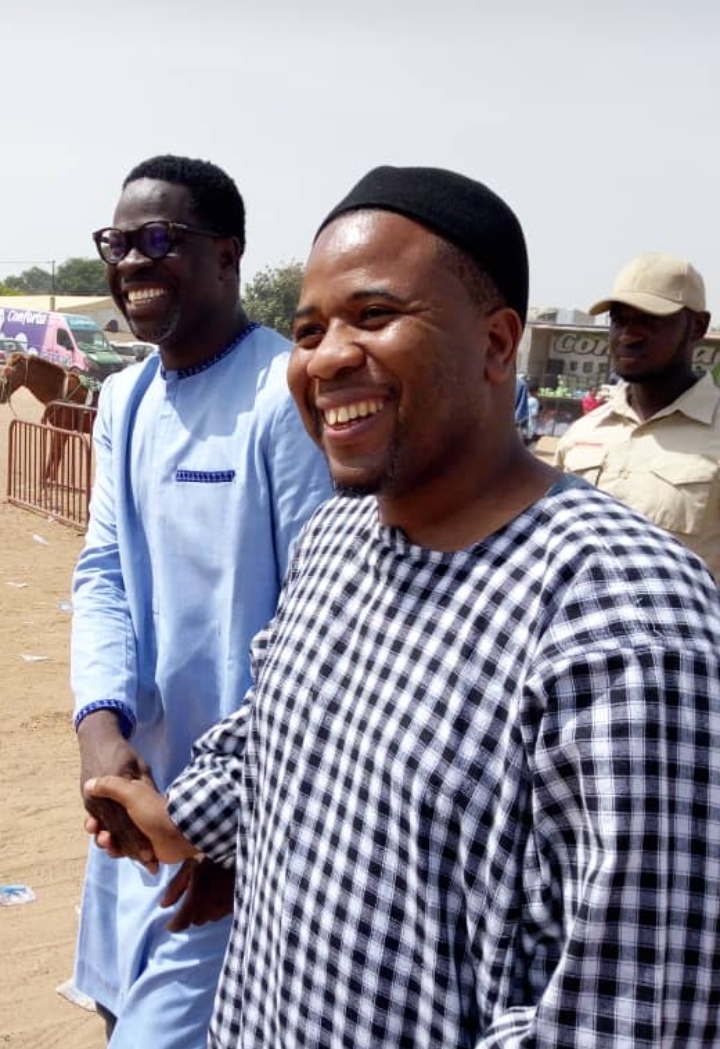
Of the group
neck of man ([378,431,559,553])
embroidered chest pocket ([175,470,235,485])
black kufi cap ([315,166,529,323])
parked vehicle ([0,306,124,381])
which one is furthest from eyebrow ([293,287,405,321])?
parked vehicle ([0,306,124,381])

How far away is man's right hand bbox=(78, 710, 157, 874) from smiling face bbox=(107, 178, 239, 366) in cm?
92

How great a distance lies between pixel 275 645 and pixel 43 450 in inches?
476

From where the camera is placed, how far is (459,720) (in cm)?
133

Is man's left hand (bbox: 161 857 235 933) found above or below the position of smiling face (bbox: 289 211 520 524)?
below

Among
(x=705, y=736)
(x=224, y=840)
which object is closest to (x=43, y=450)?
(x=224, y=840)

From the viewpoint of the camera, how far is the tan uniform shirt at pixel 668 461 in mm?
4031

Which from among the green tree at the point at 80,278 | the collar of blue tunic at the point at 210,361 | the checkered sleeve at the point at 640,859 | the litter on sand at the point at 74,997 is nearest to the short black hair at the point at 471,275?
the checkered sleeve at the point at 640,859

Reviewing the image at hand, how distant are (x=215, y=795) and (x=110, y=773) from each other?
45 centimetres

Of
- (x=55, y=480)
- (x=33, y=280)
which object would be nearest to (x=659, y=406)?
(x=55, y=480)

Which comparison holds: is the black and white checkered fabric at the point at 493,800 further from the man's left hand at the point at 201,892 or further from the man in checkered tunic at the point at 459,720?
the man's left hand at the point at 201,892

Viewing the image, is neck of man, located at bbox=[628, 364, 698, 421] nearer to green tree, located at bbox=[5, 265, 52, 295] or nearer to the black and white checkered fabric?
the black and white checkered fabric

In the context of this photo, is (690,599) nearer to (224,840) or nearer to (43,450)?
(224,840)

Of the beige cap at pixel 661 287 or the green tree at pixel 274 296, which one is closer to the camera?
the beige cap at pixel 661 287

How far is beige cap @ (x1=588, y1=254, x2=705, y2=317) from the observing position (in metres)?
4.28
